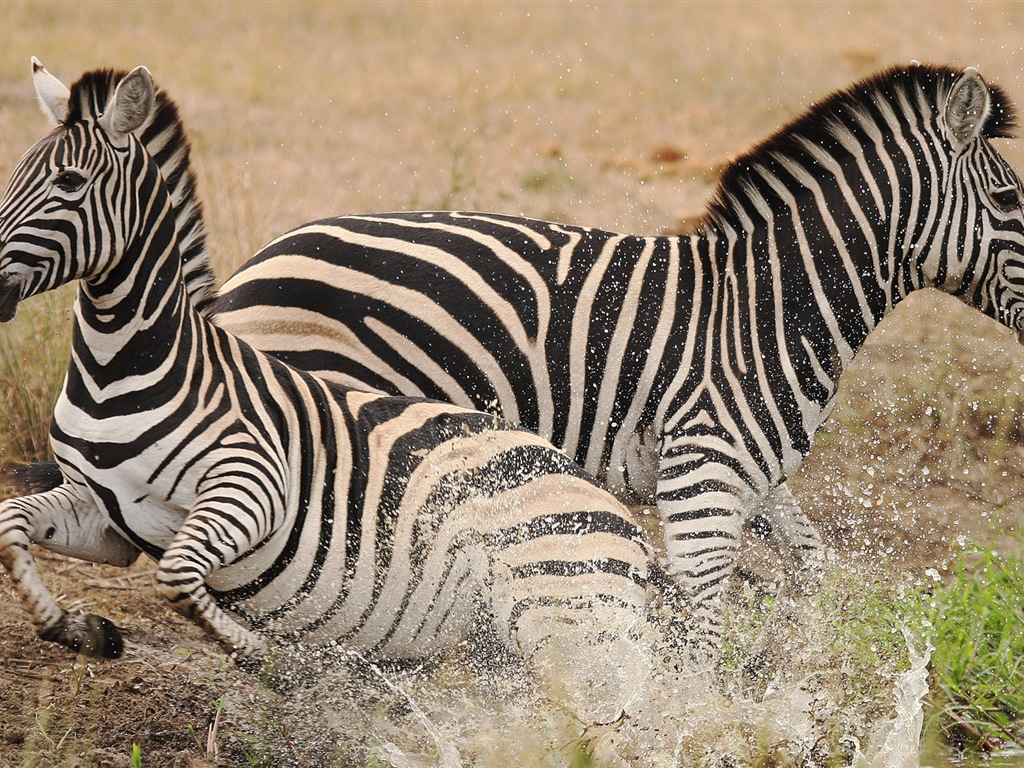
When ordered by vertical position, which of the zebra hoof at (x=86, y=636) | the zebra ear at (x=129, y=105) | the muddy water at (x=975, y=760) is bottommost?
the muddy water at (x=975, y=760)

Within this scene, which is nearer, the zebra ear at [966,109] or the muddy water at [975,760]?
the muddy water at [975,760]

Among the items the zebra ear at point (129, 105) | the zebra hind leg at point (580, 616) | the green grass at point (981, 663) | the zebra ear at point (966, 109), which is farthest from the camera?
the zebra ear at point (966, 109)

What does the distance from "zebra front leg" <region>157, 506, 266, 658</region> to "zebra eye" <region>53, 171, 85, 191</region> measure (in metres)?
1.00

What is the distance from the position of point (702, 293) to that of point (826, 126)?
856 millimetres

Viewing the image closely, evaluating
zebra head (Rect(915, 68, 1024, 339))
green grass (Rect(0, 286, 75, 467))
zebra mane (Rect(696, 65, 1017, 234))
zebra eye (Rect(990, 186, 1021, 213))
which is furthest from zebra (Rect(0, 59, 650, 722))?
green grass (Rect(0, 286, 75, 467))

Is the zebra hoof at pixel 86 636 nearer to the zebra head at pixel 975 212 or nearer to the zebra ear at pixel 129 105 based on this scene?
the zebra ear at pixel 129 105

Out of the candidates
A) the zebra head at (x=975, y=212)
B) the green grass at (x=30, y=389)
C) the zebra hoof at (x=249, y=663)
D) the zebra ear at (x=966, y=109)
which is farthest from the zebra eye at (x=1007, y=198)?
the green grass at (x=30, y=389)

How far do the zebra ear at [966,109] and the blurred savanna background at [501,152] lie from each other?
1638 millimetres

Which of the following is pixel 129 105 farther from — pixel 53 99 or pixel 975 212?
pixel 975 212

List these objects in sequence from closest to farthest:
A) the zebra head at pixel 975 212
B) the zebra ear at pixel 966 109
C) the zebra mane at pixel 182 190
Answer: the zebra mane at pixel 182 190, the zebra ear at pixel 966 109, the zebra head at pixel 975 212

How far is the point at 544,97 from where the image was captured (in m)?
14.2

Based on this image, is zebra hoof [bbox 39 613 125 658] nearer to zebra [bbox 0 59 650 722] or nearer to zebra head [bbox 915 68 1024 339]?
zebra [bbox 0 59 650 722]

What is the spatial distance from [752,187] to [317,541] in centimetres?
233

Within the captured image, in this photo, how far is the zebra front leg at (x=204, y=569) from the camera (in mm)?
3537
